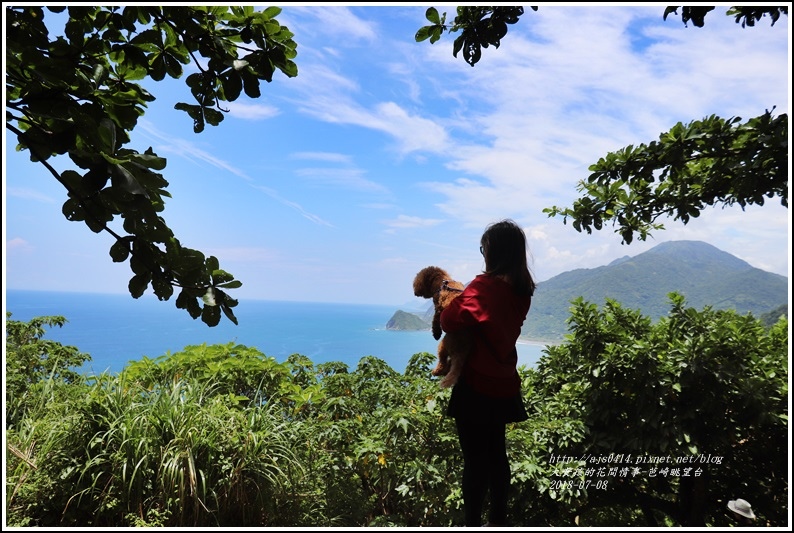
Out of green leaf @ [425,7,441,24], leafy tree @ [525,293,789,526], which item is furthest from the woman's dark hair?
leafy tree @ [525,293,789,526]

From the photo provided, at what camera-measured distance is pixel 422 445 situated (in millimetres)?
2613

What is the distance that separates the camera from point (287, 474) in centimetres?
250

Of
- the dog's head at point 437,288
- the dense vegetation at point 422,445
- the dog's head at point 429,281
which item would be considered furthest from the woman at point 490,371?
the dense vegetation at point 422,445

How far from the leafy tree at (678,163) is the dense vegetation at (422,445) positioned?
2.20 ft

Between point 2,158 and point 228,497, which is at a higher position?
point 2,158

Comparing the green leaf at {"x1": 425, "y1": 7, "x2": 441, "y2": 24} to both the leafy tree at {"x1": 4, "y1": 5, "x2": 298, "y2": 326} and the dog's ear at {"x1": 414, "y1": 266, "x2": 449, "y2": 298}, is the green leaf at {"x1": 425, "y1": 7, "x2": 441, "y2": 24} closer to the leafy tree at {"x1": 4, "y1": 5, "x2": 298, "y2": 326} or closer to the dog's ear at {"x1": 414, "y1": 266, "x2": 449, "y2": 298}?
the leafy tree at {"x1": 4, "y1": 5, "x2": 298, "y2": 326}

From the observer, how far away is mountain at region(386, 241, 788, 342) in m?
3.31

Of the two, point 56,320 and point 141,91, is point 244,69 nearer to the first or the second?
point 141,91

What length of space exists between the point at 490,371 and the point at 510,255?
49 cm

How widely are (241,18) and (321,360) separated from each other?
2.71m

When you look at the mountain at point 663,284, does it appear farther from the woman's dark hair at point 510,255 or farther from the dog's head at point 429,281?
the dog's head at point 429,281

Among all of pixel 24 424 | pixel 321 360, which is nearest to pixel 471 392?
pixel 321 360

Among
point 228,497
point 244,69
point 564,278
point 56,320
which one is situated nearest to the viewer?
point 244,69

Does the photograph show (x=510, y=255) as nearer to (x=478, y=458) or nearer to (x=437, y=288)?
(x=437, y=288)
